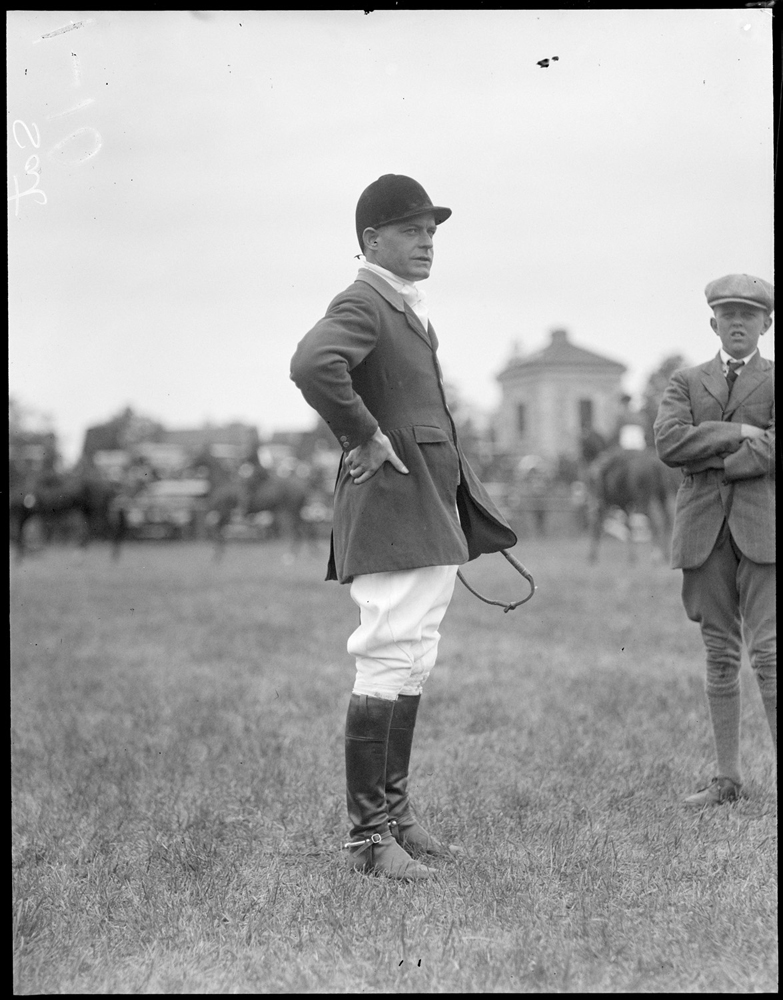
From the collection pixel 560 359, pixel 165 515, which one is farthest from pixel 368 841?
pixel 165 515

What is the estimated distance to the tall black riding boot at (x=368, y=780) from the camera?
3.38 m

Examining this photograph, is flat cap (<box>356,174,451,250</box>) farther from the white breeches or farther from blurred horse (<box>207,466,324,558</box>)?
blurred horse (<box>207,466,324,558</box>)

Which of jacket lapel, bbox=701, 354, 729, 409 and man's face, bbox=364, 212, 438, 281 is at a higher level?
man's face, bbox=364, 212, 438, 281

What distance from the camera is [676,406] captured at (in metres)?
4.05

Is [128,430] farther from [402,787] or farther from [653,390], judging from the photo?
[402,787]

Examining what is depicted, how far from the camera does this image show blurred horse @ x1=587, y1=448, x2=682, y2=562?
16.2 metres

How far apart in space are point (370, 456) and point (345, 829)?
1388mm

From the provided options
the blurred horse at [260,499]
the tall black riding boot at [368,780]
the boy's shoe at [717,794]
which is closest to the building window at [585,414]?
the blurred horse at [260,499]

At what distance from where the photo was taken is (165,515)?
28.5 meters

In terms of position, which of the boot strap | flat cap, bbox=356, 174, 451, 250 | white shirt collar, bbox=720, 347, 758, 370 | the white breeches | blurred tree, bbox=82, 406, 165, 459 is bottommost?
the boot strap

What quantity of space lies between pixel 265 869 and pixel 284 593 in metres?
8.40

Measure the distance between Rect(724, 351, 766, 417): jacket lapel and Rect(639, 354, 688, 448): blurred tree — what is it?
770cm

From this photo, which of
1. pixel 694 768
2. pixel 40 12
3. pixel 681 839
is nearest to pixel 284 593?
pixel 694 768

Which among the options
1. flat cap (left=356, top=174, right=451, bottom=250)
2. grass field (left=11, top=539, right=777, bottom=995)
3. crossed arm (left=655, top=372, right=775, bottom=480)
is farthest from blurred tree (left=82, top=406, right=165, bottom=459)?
flat cap (left=356, top=174, right=451, bottom=250)
